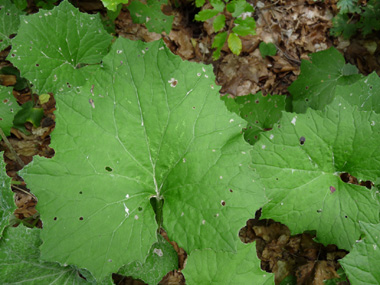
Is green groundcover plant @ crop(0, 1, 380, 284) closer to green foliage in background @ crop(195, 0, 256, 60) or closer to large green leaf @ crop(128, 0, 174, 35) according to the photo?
green foliage in background @ crop(195, 0, 256, 60)

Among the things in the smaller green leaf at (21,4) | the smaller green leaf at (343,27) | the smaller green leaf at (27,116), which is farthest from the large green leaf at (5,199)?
the smaller green leaf at (343,27)

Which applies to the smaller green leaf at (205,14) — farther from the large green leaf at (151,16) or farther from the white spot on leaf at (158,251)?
the white spot on leaf at (158,251)

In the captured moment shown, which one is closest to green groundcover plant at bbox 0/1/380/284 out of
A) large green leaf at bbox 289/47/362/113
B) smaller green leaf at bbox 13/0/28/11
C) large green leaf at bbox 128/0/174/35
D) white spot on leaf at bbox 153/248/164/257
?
white spot on leaf at bbox 153/248/164/257

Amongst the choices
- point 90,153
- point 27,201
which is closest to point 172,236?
point 90,153

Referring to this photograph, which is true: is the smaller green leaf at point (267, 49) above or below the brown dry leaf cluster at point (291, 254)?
above

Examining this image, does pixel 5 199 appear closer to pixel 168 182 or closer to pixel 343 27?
pixel 168 182

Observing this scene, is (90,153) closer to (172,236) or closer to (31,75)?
(172,236)
